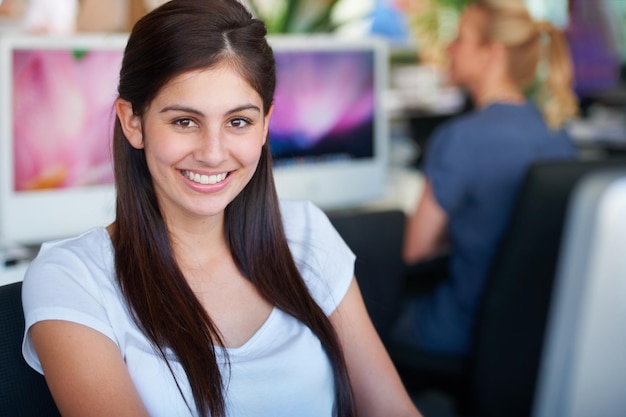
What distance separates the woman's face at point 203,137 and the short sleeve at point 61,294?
17cm

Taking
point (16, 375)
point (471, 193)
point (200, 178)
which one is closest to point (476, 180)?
point (471, 193)

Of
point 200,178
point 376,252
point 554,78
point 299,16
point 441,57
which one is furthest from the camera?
point 441,57

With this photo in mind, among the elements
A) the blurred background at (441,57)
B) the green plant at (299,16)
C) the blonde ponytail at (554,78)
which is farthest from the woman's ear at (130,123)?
the blurred background at (441,57)

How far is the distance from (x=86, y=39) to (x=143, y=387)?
1.14 meters

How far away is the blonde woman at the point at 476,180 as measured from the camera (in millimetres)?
2170

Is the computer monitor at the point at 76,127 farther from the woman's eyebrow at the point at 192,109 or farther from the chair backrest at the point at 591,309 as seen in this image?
the chair backrest at the point at 591,309

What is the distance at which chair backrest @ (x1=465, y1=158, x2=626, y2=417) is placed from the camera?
71.7 inches

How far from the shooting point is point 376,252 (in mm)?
1728

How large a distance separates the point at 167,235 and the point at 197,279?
0.08 meters

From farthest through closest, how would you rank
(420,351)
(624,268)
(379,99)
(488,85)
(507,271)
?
(379,99) < (488,85) < (420,351) < (507,271) < (624,268)

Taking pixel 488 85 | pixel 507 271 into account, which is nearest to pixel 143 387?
pixel 507 271

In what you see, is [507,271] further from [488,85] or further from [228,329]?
[228,329]

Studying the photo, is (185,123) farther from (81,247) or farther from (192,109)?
(81,247)

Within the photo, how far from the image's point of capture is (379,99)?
2.61 meters
